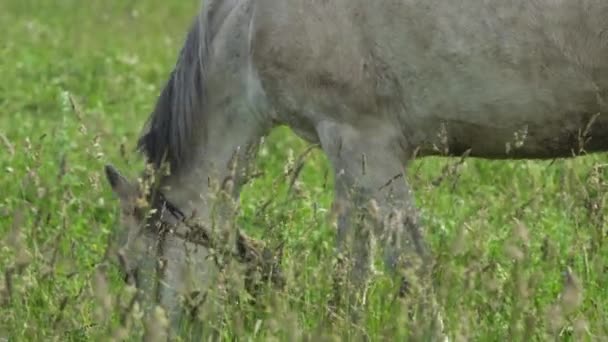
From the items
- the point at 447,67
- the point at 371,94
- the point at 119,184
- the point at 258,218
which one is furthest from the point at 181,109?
the point at 258,218

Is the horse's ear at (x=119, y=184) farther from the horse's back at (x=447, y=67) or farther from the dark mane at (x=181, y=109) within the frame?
the horse's back at (x=447, y=67)

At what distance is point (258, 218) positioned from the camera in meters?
3.96

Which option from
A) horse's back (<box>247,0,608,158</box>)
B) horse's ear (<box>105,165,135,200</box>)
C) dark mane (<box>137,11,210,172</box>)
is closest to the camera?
horse's back (<box>247,0,608,158</box>)

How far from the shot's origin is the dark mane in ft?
16.9

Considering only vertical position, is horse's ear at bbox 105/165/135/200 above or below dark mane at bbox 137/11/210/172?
below

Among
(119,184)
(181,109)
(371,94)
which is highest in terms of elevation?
(181,109)

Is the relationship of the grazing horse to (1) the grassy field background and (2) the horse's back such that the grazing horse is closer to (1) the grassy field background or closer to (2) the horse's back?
(2) the horse's back

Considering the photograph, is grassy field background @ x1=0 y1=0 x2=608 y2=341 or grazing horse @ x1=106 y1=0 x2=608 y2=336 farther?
grazing horse @ x1=106 y1=0 x2=608 y2=336

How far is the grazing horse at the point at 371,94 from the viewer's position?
4348 mm

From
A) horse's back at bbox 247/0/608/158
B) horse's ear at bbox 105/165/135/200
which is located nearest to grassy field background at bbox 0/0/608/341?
horse's ear at bbox 105/165/135/200

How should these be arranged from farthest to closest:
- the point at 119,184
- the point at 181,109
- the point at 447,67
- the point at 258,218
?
the point at 181,109, the point at 119,184, the point at 447,67, the point at 258,218

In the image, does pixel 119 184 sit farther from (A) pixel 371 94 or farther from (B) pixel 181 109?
(A) pixel 371 94

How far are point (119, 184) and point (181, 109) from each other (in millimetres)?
396

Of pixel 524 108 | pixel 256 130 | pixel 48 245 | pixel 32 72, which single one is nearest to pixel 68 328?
pixel 48 245
